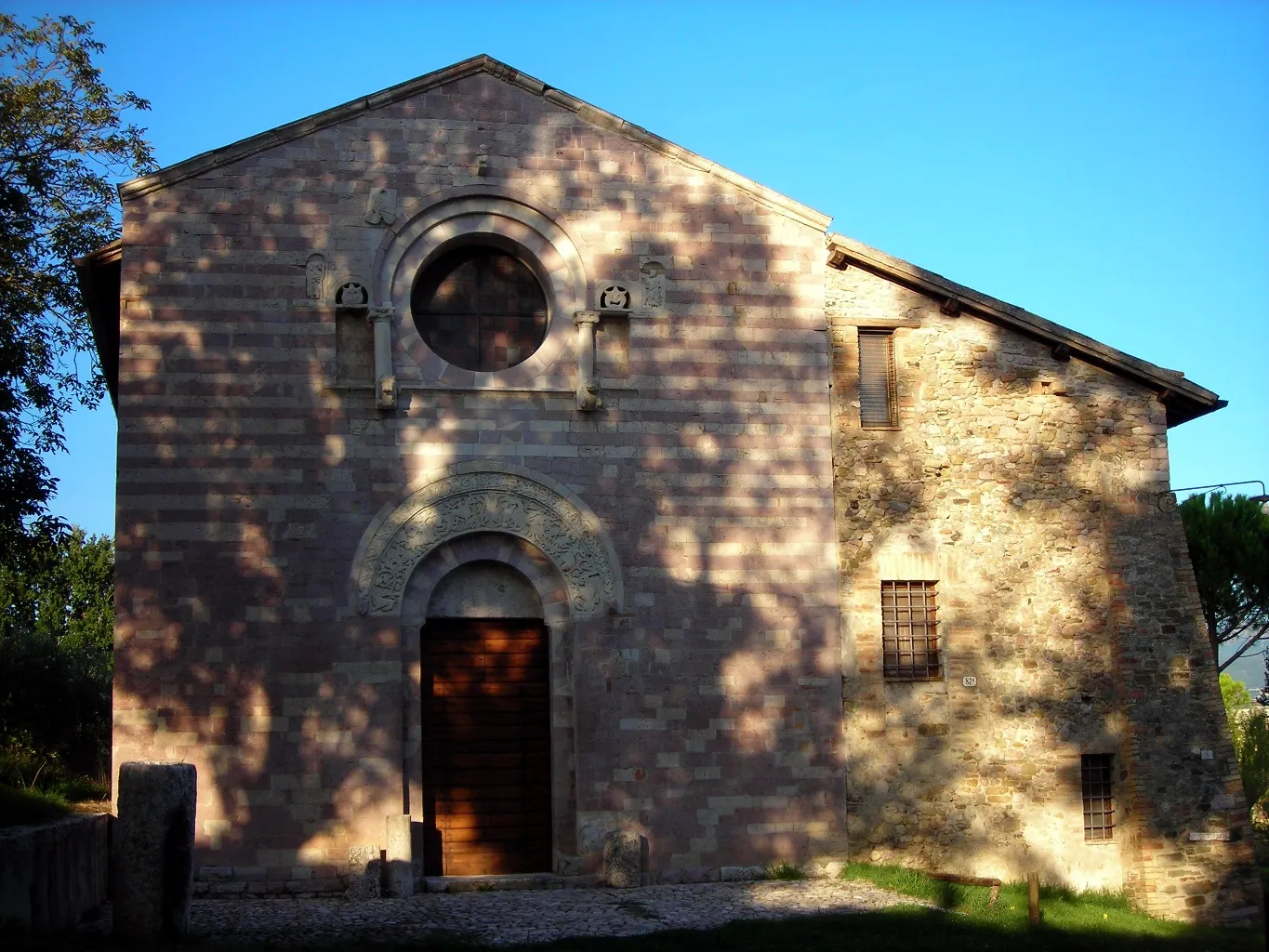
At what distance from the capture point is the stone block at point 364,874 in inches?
568

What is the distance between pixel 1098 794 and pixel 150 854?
11.8 meters

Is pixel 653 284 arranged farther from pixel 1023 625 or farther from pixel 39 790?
pixel 39 790

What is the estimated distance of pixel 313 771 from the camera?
48.6 ft

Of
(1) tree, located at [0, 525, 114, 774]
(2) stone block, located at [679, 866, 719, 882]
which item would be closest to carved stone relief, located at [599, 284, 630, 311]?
(2) stone block, located at [679, 866, 719, 882]

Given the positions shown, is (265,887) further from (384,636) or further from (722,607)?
(722,607)

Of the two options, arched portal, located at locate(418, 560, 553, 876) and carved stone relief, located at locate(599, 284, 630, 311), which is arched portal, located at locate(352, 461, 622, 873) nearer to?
arched portal, located at locate(418, 560, 553, 876)

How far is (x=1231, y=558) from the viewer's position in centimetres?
2962

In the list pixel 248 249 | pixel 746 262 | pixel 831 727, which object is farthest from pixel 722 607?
pixel 248 249

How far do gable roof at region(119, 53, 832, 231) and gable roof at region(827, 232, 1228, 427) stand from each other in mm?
677

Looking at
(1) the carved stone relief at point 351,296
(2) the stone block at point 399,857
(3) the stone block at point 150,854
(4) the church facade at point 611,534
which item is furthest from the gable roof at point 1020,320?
(3) the stone block at point 150,854

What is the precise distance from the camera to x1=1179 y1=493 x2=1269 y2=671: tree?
2938 centimetres

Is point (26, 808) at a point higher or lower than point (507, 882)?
higher

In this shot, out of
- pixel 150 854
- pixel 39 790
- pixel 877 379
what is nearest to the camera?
pixel 150 854

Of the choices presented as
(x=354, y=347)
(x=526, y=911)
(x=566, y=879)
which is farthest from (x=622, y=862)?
(x=354, y=347)
